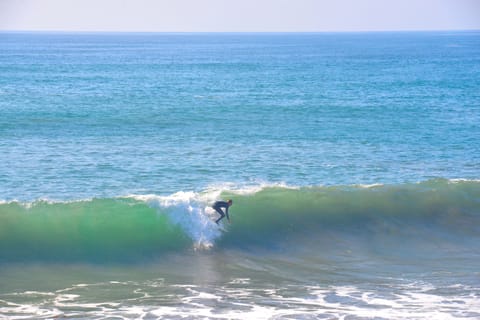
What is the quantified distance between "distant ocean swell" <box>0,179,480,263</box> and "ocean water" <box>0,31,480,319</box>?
2.4 inches

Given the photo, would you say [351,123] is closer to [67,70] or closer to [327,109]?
[327,109]

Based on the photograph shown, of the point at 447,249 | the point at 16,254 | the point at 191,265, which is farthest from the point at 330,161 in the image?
the point at 16,254

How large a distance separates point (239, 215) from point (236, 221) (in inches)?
17.6

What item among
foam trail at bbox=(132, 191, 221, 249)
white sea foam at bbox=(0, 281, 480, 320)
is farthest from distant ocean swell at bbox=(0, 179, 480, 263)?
white sea foam at bbox=(0, 281, 480, 320)

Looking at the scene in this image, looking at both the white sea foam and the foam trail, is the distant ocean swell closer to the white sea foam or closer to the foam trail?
the foam trail

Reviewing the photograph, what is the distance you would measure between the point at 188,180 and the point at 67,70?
198 ft

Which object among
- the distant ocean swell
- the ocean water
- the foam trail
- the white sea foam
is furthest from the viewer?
the foam trail

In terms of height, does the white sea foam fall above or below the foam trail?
Result: below

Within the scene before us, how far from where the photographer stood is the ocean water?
18047 millimetres

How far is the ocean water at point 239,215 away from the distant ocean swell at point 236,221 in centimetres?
6

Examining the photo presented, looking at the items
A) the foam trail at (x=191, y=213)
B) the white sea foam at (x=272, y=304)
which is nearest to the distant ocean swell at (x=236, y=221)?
the foam trail at (x=191, y=213)

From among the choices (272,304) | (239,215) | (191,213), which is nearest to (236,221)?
(239,215)

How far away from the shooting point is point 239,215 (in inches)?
974

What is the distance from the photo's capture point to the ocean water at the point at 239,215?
1805 centimetres
